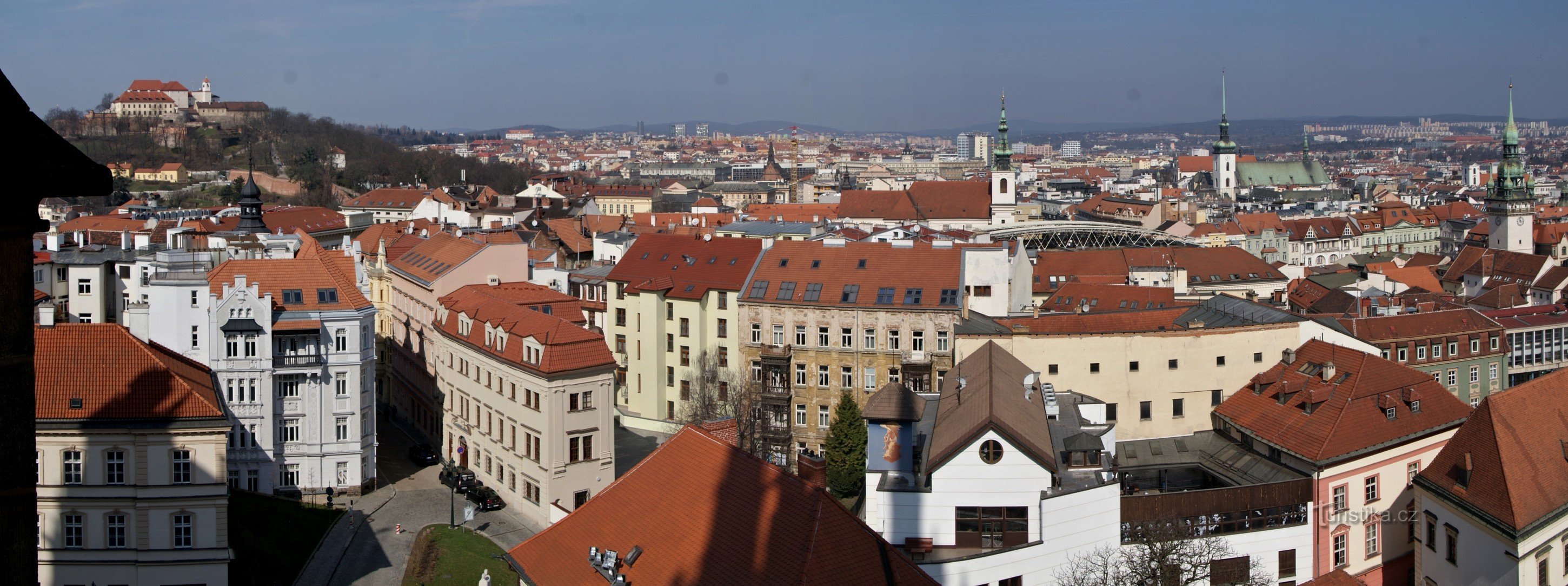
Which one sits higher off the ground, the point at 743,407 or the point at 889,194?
the point at 889,194

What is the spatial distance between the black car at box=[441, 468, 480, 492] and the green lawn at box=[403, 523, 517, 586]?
14.4 feet

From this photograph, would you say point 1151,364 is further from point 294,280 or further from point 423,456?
point 294,280

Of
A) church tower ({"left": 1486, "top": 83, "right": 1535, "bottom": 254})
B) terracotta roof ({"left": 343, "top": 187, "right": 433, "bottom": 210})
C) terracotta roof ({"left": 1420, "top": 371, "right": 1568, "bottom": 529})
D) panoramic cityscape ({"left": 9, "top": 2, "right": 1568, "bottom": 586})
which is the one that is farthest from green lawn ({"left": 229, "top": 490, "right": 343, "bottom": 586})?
church tower ({"left": 1486, "top": 83, "right": 1535, "bottom": 254})

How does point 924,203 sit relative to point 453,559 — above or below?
above

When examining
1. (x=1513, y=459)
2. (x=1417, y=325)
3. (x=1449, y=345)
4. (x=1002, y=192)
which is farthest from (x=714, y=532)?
(x=1002, y=192)

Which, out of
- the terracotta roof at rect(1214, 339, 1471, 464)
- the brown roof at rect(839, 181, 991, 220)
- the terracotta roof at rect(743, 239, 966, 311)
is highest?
the brown roof at rect(839, 181, 991, 220)

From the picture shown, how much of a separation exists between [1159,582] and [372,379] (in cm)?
2807

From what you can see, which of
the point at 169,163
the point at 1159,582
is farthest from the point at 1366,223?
the point at 169,163

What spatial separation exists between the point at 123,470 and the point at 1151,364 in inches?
1231

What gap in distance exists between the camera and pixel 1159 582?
31281mm

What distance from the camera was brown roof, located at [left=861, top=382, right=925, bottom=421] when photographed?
32.3 m

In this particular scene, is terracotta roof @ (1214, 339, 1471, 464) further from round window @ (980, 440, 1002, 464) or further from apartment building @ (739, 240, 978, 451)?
apartment building @ (739, 240, 978, 451)

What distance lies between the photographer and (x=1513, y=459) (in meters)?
33.4

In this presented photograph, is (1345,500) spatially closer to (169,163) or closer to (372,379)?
(372,379)
